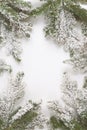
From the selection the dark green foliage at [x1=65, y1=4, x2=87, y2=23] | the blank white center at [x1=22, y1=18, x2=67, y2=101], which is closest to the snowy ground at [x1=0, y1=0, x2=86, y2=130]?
the blank white center at [x1=22, y1=18, x2=67, y2=101]

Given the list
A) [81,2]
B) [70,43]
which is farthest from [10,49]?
[81,2]

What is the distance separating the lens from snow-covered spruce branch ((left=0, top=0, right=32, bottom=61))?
1.52m

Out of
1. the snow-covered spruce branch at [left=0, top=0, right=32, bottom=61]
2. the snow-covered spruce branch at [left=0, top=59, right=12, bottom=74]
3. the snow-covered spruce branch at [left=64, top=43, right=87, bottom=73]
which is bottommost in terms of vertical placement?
the snow-covered spruce branch at [left=0, top=59, right=12, bottom=74]

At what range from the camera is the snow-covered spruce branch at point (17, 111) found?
139 cm

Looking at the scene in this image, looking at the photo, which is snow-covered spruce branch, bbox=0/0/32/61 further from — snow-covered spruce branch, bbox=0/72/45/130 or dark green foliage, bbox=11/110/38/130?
dark green foliage, bbox=11/110/38/130

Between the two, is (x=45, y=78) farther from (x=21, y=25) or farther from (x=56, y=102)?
(x=21, y=25)

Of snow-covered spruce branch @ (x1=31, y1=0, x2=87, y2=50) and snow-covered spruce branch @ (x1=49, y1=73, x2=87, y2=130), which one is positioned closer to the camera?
snow-covered spruce branch @ (x1=49, y1=73, x2=87, y2=130)

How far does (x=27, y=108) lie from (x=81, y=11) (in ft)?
1.48

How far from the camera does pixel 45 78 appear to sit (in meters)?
1.48

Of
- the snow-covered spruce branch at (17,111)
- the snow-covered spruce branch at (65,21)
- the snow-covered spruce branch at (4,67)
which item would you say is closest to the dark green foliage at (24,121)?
the snow-covered spruce branch at (17,111)

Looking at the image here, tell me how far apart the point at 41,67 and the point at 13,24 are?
0.69ft

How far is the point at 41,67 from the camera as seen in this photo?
4.92ft

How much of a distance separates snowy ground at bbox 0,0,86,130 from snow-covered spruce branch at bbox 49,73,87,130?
0.12 feet

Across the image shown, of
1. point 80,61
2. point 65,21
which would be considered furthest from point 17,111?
point 65,21
